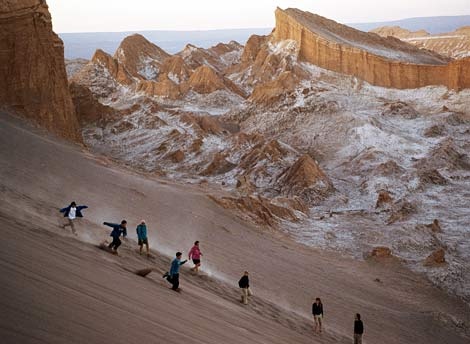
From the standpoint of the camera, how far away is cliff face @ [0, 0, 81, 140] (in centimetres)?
2478

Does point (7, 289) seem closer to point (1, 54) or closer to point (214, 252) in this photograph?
point (214, 252)

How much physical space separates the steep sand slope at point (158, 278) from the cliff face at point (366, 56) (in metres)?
30.3

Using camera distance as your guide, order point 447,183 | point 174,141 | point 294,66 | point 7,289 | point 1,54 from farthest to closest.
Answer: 1. point 294,66
2. point 174,141
3. point 447,183
4. point 1,54
5. point 7,289

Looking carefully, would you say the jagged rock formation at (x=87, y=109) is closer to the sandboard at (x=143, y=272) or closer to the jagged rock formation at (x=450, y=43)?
the sandboard at (x=143, y=272)

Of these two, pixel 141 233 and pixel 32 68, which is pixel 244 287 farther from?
pixel 32 68

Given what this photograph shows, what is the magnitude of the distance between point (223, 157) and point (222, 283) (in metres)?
25.3

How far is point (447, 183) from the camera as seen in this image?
31.5 metres

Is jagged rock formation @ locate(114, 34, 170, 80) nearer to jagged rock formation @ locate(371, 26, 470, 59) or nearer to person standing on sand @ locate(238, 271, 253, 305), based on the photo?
jagged rock formation @ locate(371, 26, 470, 59)

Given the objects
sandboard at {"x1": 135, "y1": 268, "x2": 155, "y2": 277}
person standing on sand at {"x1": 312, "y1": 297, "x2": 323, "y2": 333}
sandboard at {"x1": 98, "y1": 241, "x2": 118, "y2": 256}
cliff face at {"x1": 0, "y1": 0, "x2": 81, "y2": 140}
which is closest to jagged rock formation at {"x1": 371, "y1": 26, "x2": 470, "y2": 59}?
cliff face at {"x1": 0, "y1": 0, "x2": 81, "y2": 140}

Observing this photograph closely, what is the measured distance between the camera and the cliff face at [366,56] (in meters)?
46.3

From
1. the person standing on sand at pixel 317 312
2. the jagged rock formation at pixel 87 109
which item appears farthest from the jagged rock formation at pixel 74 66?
the person standing on sand at pixel 317 312

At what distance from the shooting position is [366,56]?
48188 mm

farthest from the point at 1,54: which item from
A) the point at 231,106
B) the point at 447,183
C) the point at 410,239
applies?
the point at 231,106

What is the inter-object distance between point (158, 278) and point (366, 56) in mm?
42195
